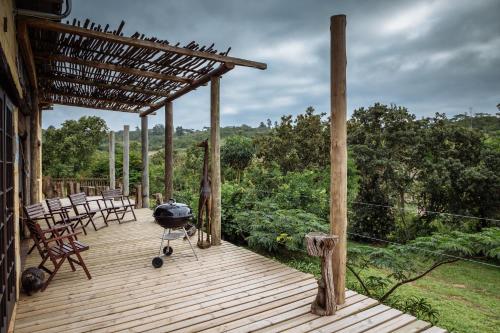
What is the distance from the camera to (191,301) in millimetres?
3250

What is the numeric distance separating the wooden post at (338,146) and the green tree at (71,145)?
1930 cm

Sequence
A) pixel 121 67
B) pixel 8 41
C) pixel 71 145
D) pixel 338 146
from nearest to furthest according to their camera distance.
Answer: pixel 8 41 → pixel 338 146 → pixel 121 67 → pixel 71 145

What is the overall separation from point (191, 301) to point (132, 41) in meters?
3.36

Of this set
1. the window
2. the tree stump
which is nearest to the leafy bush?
the tree stump

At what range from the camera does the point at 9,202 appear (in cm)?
305

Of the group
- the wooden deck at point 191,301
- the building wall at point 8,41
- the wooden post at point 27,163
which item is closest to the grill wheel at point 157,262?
the wooden deck at point 191,301

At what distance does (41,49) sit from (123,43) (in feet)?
4.31

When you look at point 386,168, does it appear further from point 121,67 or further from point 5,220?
point 5,220

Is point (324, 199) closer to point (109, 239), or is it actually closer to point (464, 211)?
point (109, 239)

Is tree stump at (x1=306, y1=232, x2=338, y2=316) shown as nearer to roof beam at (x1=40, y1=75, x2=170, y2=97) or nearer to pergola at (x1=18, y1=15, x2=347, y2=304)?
pergola at (x1=18, y1=15, x2=347, y2=304)

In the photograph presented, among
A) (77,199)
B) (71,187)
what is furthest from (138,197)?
(71,187)

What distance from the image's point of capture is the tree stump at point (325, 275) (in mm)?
2964

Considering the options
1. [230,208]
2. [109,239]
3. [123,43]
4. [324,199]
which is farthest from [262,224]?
[123,43]

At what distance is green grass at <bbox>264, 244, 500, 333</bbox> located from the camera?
5.07m
